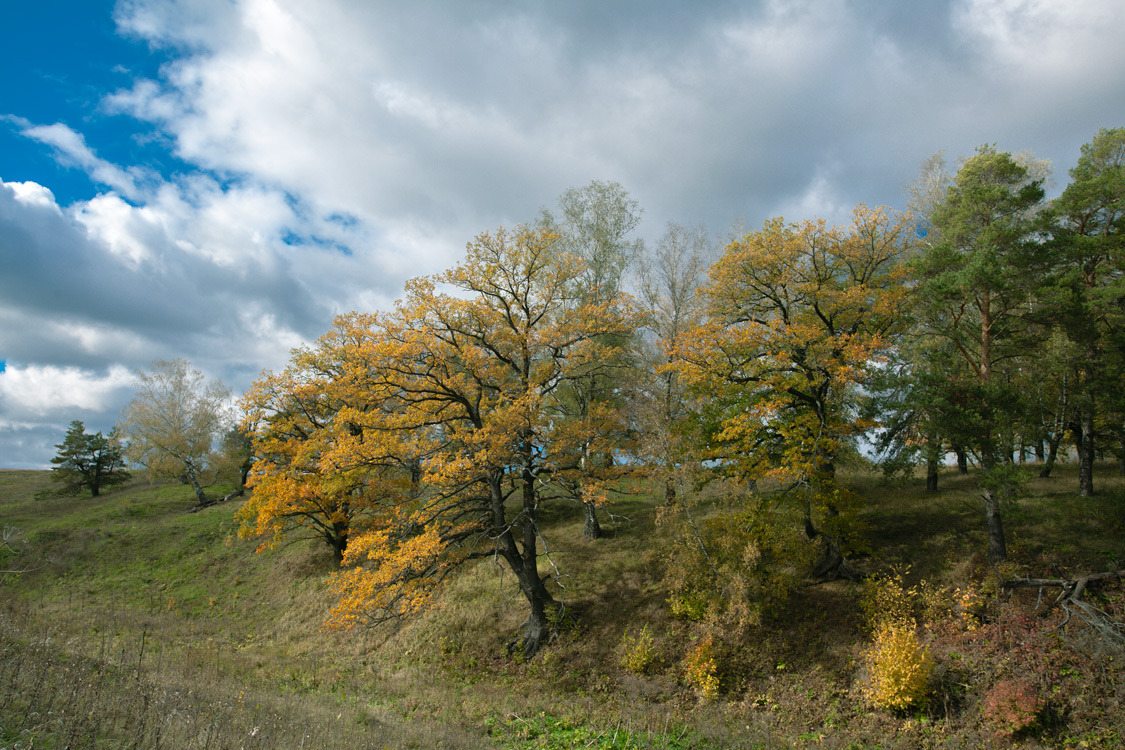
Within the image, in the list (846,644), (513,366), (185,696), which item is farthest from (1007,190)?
(185,696)

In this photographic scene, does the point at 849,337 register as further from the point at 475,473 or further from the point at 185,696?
the point at 185,696

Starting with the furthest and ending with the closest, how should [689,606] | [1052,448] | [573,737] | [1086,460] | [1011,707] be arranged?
[1052,448] < [1086,460] < [689,606] < [573,737] < [1011,707]

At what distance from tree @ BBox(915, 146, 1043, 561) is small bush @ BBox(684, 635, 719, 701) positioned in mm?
8639

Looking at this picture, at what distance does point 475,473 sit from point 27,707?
10.8 m

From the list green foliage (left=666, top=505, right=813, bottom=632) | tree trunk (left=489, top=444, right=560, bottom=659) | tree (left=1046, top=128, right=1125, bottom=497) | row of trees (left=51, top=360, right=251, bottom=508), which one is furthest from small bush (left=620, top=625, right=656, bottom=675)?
row of trees (left=51, top=360, right=251, bottom=508)

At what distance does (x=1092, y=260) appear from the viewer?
17406mm

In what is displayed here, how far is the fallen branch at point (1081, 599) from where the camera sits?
12.1m

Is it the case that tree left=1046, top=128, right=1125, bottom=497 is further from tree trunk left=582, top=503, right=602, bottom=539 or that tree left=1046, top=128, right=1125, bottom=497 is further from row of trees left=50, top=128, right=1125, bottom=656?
tree trunk left=582, top=503, right=602, bottom=539

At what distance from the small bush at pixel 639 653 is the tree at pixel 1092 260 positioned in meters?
14.4

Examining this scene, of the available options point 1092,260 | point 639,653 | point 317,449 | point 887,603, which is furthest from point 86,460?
point 1092,260

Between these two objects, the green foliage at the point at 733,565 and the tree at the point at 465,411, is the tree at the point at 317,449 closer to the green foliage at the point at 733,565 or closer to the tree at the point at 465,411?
the tree at the point at 465,411

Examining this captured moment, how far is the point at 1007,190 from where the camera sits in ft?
49.6

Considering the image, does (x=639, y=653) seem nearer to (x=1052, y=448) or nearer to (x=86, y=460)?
(x=1052, y=448)

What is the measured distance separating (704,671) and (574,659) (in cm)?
421
